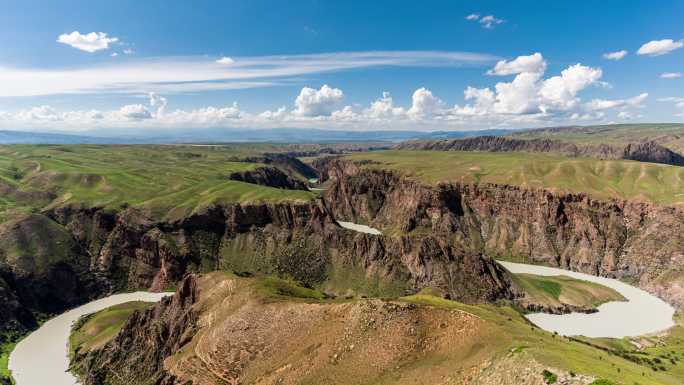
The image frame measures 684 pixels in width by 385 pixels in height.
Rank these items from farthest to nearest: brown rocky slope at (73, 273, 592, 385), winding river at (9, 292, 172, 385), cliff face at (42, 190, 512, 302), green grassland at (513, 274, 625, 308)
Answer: cliff face at (42, 190, 512, 302) → green grassland at (513, 274, 625, 308) → winding river at (9, 292, 172, 385) → brown rocky slope at (73, 273, 592, 385)

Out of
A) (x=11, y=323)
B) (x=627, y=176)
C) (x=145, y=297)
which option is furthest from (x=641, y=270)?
(x=11, y=323)

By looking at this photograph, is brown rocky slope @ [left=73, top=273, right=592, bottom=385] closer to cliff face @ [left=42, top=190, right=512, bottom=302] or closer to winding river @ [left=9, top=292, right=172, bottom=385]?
winding river @ [left=9, top=292, right=172, bottom=385]

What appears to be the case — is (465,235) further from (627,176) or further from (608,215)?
(627,176)

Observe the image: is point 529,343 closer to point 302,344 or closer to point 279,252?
point 302,344

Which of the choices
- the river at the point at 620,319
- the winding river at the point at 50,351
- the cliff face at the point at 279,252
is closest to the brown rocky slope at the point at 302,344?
the winding river at the point at 50,351

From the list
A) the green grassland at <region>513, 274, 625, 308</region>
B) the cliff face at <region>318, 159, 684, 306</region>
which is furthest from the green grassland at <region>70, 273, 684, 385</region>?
the cliff face at <region>318, 159, 684, 306</region>

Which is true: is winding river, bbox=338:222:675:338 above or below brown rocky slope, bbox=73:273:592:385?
below

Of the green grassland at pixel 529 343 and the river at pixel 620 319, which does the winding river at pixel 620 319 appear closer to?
the river at pixel 620 319
